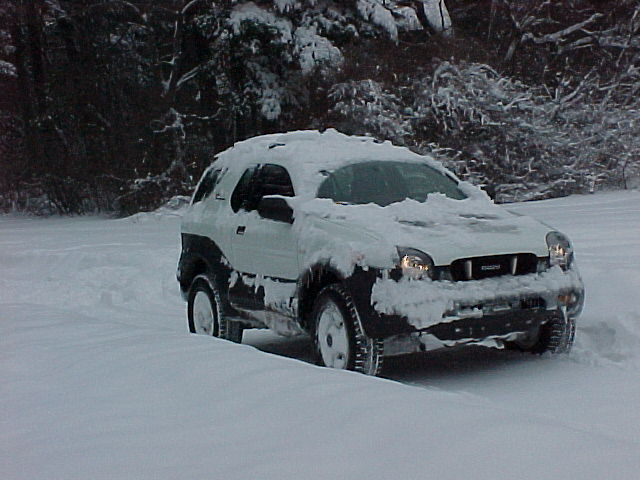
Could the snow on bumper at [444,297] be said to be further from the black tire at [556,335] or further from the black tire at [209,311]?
the black tire at [209,311]

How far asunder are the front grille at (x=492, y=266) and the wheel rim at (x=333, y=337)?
35.6 inches

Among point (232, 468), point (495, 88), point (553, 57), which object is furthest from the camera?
point (553, 57)

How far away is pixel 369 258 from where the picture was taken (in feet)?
20.4

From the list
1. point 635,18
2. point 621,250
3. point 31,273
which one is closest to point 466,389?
point 621,250

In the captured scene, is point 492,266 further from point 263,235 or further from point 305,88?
point 305,88

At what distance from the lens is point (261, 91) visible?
22156 mm

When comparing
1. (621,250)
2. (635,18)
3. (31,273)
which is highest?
(635,18)

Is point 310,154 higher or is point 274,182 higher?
point 310,154

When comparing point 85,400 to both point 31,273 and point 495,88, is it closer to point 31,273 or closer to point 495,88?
point 31,273

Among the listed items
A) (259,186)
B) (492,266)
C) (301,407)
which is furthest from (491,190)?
(301,407)

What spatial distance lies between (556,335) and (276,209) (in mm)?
2454

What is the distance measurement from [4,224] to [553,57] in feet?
51.0

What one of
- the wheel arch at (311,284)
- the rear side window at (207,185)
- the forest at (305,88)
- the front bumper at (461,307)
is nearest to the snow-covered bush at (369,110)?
the forest at (305,88)

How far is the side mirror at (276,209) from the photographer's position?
727cm
